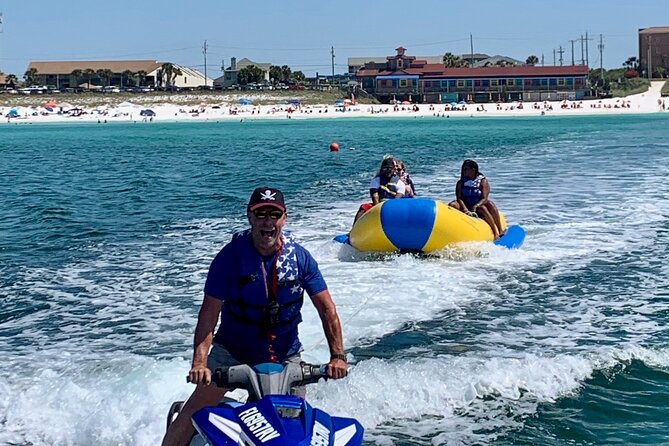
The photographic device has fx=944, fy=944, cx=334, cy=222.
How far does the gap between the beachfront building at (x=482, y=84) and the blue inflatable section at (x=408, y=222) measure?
93.0 m

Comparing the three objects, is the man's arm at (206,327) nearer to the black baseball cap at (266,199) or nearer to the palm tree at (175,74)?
the black baseball cap at (266,199)

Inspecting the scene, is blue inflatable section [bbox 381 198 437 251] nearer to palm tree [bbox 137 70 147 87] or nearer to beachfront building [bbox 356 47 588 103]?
beachfront building [bbox 356 47 588 103]

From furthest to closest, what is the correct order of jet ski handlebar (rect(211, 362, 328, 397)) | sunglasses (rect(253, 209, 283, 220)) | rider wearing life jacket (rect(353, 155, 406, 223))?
rider wearing life jacket (rect(353, 155, 406, 223)) < sunglasses (rect(253, 209, 283, 220)) < jet ski handlebar (rect(211, 362, 328, 397))

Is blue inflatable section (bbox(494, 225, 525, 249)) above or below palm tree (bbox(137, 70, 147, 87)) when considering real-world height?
below

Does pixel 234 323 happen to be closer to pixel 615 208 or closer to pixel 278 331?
pixel 278 331

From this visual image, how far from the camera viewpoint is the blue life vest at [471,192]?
11.9 m

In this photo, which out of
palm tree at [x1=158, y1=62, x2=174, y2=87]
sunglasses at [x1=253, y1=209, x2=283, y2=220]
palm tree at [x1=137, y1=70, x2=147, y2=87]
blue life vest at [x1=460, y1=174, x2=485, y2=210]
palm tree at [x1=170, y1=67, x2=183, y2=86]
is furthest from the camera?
palm tree at [x1=170, y1=67, x2=183, y2=86]

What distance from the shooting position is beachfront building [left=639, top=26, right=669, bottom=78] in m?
123

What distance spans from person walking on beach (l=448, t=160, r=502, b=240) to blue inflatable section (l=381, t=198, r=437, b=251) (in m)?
0.90

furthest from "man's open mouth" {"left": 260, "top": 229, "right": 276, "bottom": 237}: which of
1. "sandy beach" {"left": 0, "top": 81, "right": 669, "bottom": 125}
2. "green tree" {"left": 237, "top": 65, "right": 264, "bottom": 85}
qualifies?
"green tree" {"left": 237, "top": 65, "right": 264, "bottom": 85}

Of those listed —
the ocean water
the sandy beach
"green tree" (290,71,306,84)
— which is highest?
"green tree" (290,71,306,84)

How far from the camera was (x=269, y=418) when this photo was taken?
3.60 metres

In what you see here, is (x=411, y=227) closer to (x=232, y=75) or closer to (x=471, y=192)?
(x=471, y=192)

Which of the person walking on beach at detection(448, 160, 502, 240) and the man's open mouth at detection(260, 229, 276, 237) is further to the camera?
the person walking on beach at detection(448, 160, 502, 240)
